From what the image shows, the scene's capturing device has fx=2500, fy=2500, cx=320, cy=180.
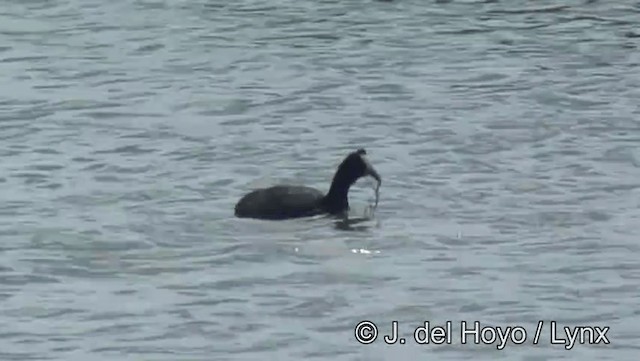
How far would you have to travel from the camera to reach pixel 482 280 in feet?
73.0

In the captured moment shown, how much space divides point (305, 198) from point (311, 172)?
7.95 ft

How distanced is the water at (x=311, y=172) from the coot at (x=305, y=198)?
18cm

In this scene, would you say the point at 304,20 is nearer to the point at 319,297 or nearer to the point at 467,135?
the point at 467,135

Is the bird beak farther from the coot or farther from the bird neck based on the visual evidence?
the bird neck

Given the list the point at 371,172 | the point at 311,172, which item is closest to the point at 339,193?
the point at 371,172

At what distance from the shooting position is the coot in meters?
25.2

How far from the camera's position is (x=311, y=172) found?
28.0 metres

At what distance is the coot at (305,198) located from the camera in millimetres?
25234

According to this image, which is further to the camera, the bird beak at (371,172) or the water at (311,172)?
the bird beak at (371,172)

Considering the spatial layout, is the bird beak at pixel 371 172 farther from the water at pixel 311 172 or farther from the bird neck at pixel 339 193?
the water at pixel 311 172

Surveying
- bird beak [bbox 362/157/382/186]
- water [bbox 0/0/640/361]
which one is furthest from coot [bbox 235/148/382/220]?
water [bbox 0/0/640/361]

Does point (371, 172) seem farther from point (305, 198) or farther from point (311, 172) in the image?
point (311, 172)

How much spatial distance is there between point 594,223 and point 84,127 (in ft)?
27.3

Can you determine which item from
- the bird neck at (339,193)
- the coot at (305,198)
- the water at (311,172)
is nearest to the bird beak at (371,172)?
the coot at (305,198)
